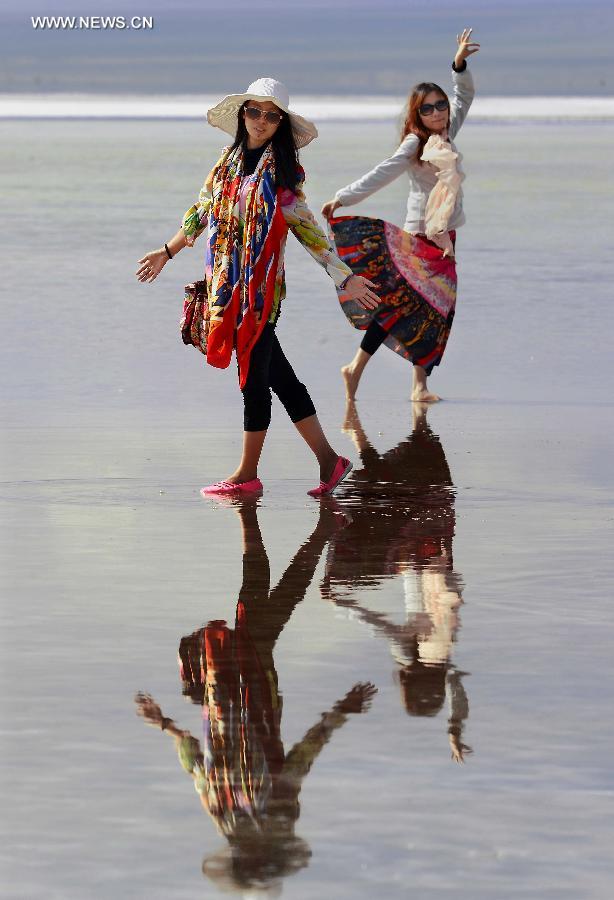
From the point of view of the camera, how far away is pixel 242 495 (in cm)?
805

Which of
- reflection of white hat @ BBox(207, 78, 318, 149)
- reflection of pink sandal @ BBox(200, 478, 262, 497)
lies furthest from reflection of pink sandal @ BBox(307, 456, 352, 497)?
reflection of white hat @ BBox(207, 78, 318, 149)

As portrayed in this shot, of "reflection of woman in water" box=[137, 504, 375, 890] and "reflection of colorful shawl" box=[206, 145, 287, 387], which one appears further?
"reflection of colorful shawl" box=[206, 145, 287, 387]

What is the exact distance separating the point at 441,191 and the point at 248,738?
6052 mm

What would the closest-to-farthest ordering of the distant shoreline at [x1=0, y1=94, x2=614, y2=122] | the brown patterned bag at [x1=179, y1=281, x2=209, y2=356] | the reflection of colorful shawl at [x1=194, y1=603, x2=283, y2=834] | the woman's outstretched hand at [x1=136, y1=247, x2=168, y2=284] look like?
the reflection of colorful shawl at [x1=194, y1=603, x2=283, y2=834]
the brown patterned bag at [x1=179, y1=281, x2=209, y2=356]
the woman's outstretched hand at [x1=136, y1=247, x2=168, y2=284]
the distant shoreline at [x1=0, y1=94, x2=614, y2=122]

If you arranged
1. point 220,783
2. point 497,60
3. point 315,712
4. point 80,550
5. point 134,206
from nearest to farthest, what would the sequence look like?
point 220,783 → point 315,712 → point 80,550 → point 134,206 → point 497,60

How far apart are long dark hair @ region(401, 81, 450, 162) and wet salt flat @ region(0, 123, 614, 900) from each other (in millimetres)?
1371

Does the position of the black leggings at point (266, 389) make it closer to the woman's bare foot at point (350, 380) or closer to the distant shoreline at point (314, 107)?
the woman's bare foot at point (350, 380)

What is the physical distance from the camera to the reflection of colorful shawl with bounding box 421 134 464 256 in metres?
10.5

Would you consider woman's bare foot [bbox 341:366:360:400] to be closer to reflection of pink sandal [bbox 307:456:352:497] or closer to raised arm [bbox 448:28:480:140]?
raised arm [bbox 448:28:480:140]

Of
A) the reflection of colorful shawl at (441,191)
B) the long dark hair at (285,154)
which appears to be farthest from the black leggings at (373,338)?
the long dark hair at (285,154)

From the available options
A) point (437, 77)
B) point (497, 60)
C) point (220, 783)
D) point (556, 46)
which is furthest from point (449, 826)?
point (556, 46)

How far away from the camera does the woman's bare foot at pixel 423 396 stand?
10.7 m

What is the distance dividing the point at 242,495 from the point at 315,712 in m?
2.97

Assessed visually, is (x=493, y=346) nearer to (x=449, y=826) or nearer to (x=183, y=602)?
(x=183, y=602)
